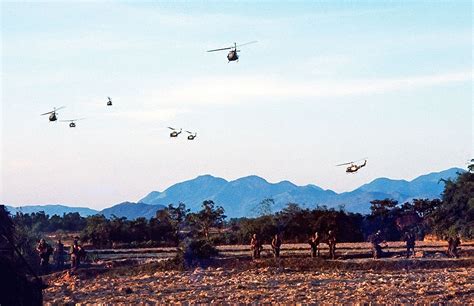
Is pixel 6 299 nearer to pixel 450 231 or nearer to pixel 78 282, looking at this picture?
pixel 78 282

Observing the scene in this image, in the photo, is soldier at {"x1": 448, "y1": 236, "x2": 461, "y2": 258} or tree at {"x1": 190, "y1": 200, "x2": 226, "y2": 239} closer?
soldier at {"x1": 448, "y1": 236, "x2": 461, "y2": 258}

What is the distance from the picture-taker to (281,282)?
35.6m

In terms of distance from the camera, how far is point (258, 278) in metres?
37.5

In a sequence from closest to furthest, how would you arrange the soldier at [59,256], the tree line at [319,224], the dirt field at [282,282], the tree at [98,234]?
the dirt field at [282,282]
the soldier at [59,256]
the tree line at [319,224]
the tree at [98,234]

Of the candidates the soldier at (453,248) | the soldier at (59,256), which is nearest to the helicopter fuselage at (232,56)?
the soldier at (59,256)

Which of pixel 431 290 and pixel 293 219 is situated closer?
pixel 431 290

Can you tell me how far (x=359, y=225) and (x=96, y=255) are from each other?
717 inches

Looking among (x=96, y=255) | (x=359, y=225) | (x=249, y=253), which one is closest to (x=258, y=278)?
(x=249, y=253)

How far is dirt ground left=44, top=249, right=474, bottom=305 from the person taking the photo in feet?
99.2

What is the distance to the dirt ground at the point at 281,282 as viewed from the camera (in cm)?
3023

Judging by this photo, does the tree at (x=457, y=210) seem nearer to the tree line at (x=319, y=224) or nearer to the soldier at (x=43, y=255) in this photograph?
the tree line at (x=319, y=224)

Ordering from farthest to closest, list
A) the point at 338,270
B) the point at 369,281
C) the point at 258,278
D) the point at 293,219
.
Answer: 1. the point at 293,219
2. the point at 338,270
3. the point at 258,278
4. the point at 369,281

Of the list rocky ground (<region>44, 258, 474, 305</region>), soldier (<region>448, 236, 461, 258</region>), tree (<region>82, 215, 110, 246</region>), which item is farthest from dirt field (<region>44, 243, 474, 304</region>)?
tree (<region>82, 215, 110, 246</region>)

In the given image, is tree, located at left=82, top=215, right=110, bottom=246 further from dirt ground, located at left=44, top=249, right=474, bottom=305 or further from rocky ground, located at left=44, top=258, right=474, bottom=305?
rocky ground, located at left=44, top=258, right=474, bottom=305
